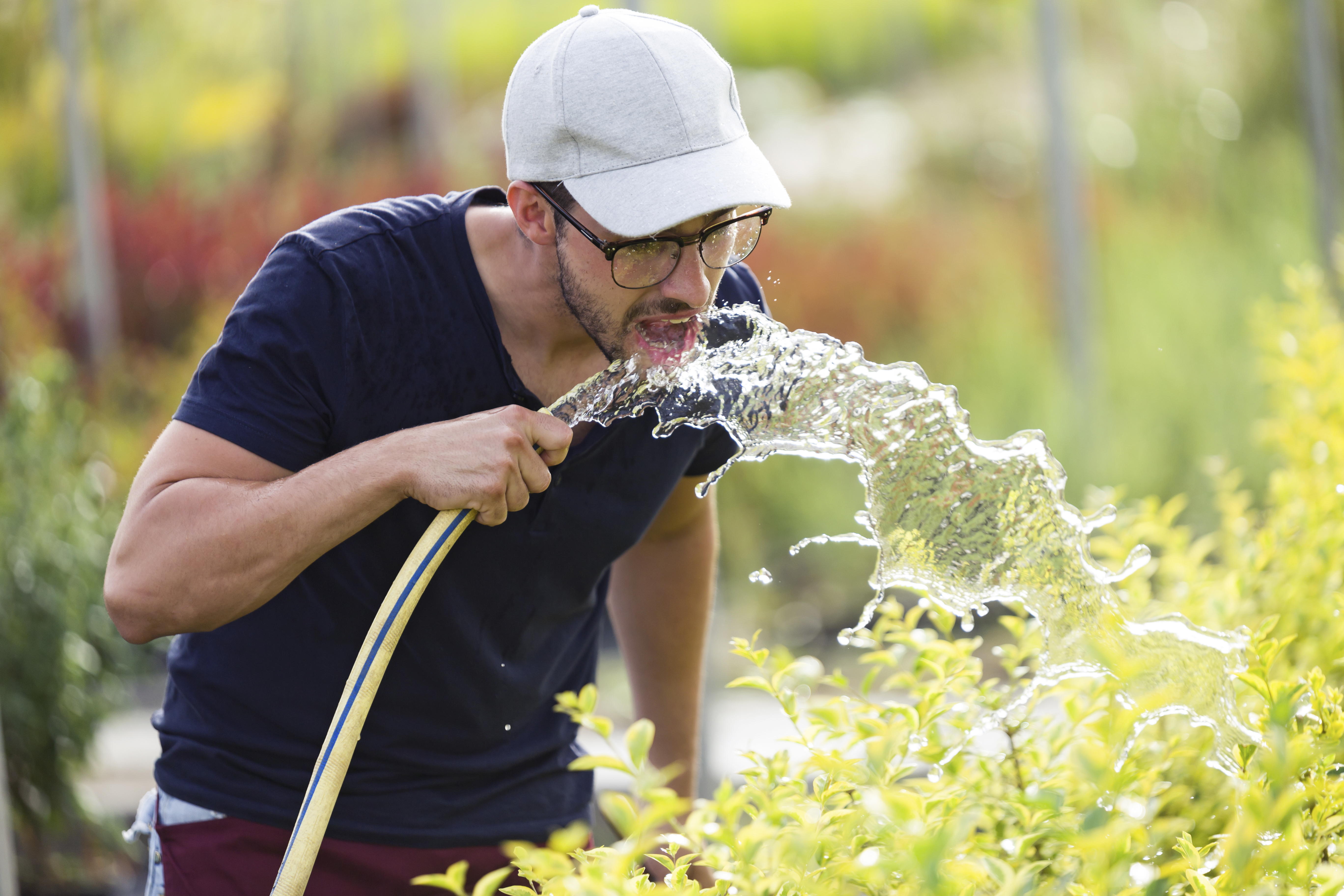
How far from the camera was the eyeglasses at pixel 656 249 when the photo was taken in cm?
162

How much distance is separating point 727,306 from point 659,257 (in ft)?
1.09

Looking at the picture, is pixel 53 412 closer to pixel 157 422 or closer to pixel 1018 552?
pixel 157 422

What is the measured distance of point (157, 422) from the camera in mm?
5242

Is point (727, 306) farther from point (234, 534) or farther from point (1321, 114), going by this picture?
point (1321, 114)

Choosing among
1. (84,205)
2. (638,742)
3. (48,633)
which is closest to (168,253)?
(84,205)

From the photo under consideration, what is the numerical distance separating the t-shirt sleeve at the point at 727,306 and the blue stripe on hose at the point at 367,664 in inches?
24.0

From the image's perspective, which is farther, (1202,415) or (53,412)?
(1202,415)

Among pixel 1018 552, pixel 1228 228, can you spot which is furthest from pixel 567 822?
pixel 1228 228

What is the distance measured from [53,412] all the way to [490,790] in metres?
2.45

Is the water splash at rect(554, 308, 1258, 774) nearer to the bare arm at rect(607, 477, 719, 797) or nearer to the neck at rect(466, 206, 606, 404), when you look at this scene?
the neck at rect(466, 206, 606, 404)

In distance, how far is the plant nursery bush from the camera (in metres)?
0.91

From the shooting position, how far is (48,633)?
3.06m

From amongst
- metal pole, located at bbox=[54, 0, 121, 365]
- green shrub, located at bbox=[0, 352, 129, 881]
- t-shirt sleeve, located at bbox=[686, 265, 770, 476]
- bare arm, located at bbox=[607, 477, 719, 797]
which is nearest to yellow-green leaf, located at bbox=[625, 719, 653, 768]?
t-shirt sleeve, located at bbox=[686, 265, 770, 476]

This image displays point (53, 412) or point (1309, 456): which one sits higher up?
point (1309, 456)
